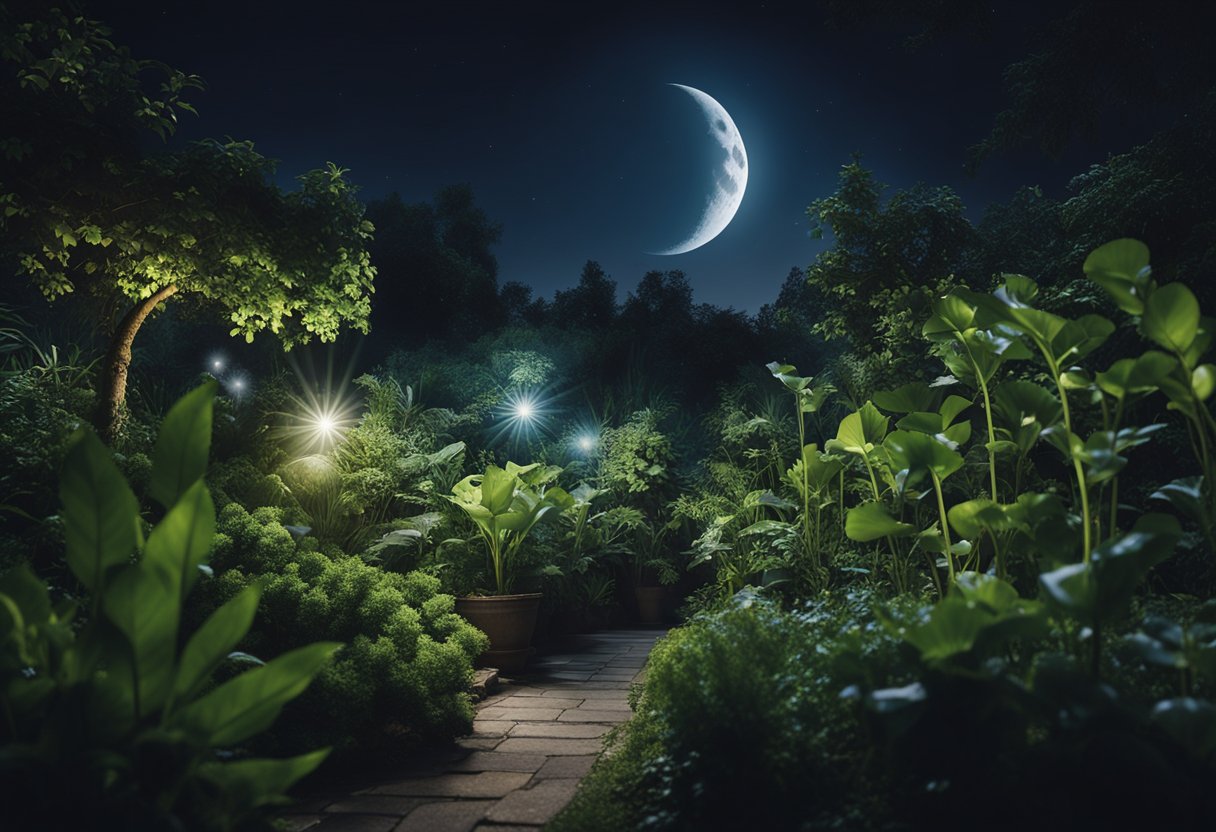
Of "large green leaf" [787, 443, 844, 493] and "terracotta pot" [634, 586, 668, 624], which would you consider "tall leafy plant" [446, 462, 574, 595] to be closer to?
"large green leaf" [787, 443, 844, 493]

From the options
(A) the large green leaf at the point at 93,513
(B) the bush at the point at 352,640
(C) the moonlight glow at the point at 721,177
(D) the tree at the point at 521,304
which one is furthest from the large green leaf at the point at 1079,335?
(D) the tree at the point at 521,304

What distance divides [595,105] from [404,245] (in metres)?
4.77

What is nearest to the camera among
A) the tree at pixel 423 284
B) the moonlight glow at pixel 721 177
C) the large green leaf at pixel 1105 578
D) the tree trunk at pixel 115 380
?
the large green leaf at pixel 1105 578

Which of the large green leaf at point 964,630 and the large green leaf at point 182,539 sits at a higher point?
the large green leaf at point 182,539

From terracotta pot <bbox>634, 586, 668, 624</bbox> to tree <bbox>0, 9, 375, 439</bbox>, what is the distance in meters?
4.39

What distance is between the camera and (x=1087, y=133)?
22.0ft

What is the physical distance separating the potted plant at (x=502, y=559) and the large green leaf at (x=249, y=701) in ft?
10.7

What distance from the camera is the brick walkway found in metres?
2.21

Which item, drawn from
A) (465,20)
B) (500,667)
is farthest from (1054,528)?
(465,20)

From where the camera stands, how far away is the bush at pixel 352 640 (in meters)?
2.66

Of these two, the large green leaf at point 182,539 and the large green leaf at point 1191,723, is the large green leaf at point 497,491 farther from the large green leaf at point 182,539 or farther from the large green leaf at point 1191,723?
the large green leaf at point 1191,723

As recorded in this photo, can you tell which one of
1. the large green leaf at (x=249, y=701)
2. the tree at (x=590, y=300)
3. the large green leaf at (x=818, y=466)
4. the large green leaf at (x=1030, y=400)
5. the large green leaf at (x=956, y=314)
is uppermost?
the tree at (x=590, y=300)

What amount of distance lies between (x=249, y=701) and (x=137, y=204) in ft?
12.9

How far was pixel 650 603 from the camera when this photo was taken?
7812 mm
